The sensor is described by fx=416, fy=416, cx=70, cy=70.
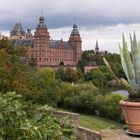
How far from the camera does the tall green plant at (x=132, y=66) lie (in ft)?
14.4

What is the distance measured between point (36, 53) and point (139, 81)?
9307 centimetres

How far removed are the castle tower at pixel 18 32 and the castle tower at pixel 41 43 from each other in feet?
51.7

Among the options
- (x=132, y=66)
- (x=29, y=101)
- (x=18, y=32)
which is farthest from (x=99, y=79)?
(x=132, y=66)

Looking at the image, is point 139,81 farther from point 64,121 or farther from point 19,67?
point 19,67

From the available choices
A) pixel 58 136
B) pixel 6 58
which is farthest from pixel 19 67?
pixel 58 136

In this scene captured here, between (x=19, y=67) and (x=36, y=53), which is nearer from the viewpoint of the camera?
(x=19, y=67)

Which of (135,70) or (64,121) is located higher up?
(135,70)

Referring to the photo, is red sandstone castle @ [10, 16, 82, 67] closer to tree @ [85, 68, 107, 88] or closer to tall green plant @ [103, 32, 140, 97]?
tree @ [85, 68, 107, 88]

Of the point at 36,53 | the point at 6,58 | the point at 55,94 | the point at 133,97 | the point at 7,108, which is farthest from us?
the point at 36,53

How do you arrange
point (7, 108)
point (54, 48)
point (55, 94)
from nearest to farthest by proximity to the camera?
1. point (7, 108)
2. point (55, 94)
3. point (54, 48)

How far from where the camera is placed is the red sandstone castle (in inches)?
3762

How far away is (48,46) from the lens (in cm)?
10006

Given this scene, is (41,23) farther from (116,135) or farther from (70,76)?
(116,135)

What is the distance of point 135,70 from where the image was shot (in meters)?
4.46
